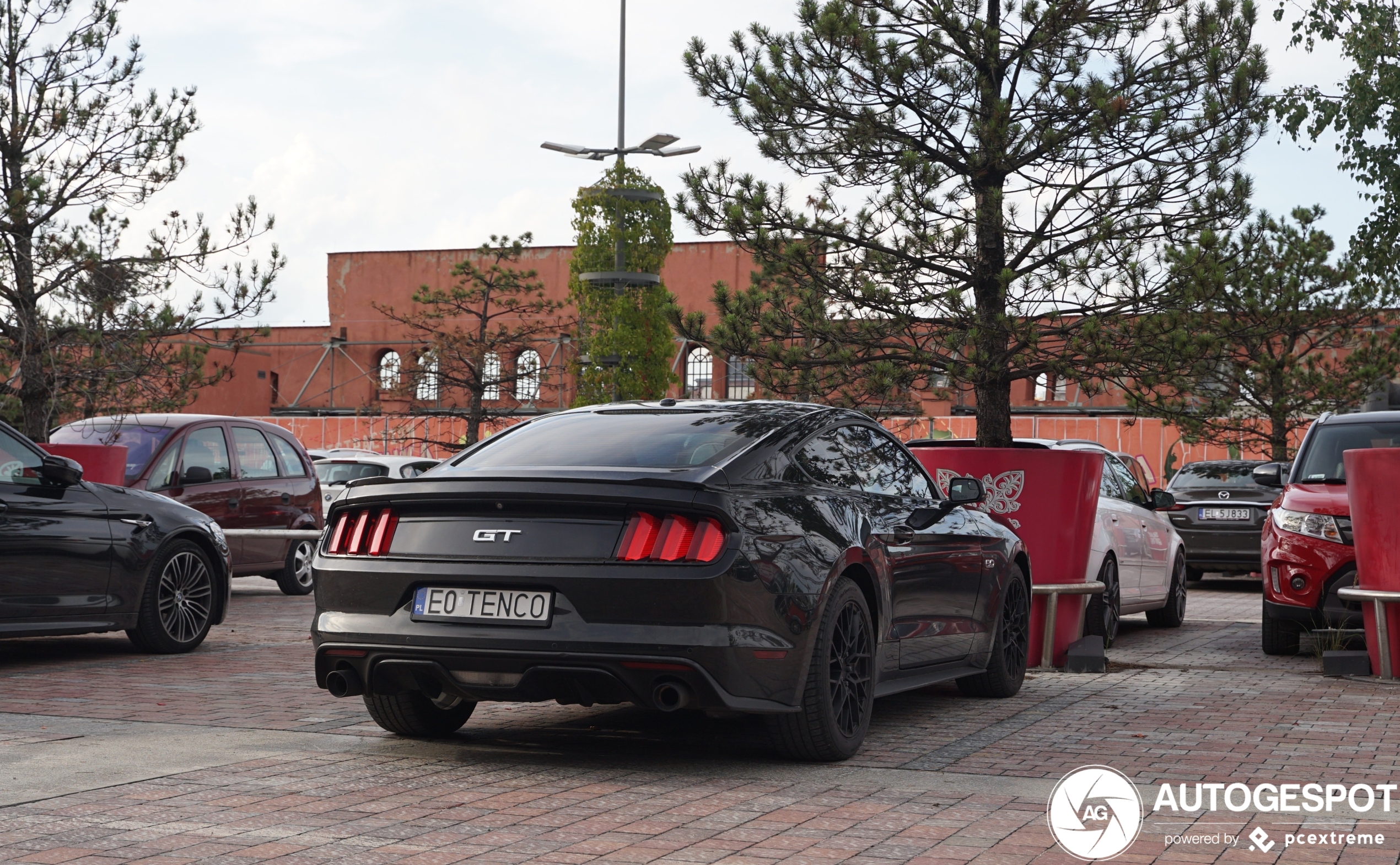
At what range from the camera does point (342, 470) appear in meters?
21.9

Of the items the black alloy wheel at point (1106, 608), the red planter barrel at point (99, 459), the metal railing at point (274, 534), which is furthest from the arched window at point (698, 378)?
the black alloy wheel at point (1106, 608)

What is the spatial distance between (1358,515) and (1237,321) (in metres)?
2.05

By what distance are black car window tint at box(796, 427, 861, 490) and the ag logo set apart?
1593 mm

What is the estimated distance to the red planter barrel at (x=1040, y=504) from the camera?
10.2 meters

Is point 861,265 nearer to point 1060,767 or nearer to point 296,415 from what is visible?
point 1060,767

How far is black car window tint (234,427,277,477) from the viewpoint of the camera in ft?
49.7

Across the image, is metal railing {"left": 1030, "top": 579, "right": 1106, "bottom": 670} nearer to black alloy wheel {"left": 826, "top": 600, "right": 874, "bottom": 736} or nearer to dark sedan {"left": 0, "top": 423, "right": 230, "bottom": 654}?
black alloy wheel {"left": 826, "top": 600, "right": 874, "bottom": 736}

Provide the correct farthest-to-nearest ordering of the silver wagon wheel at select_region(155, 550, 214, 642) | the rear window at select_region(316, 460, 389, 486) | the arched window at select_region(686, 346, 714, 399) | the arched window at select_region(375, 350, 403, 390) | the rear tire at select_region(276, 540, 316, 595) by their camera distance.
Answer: the arched window at select_region(686, 346, 714, 399)
the arched window at select_region(375, 350, 403, 390)
the rear window at select_region(316, 460, 389, 486)
the rear tire at select_region(276, 540, 316, 595)
the silver wagon wheel at select_region(155, 550, 214, 642)

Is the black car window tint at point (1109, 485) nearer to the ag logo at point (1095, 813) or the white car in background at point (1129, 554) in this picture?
the white car in background at point (1129, 554)

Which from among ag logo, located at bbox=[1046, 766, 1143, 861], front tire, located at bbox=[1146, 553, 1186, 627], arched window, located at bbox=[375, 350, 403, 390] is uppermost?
arched window, located at bbox=[375, 350, 403, 390]

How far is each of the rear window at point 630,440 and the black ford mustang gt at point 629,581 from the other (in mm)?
14

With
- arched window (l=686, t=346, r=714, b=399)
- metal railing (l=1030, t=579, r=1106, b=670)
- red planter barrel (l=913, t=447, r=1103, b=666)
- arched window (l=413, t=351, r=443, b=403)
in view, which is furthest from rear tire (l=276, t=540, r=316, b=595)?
arched window (l=686, t=346, r=714, b=399)

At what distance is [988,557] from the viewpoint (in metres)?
8.20

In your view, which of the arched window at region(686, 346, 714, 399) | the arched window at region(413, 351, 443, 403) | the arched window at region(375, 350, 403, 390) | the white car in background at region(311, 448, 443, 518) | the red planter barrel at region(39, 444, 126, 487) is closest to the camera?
the red planter barrel at region(39, 444, 126, 487)
